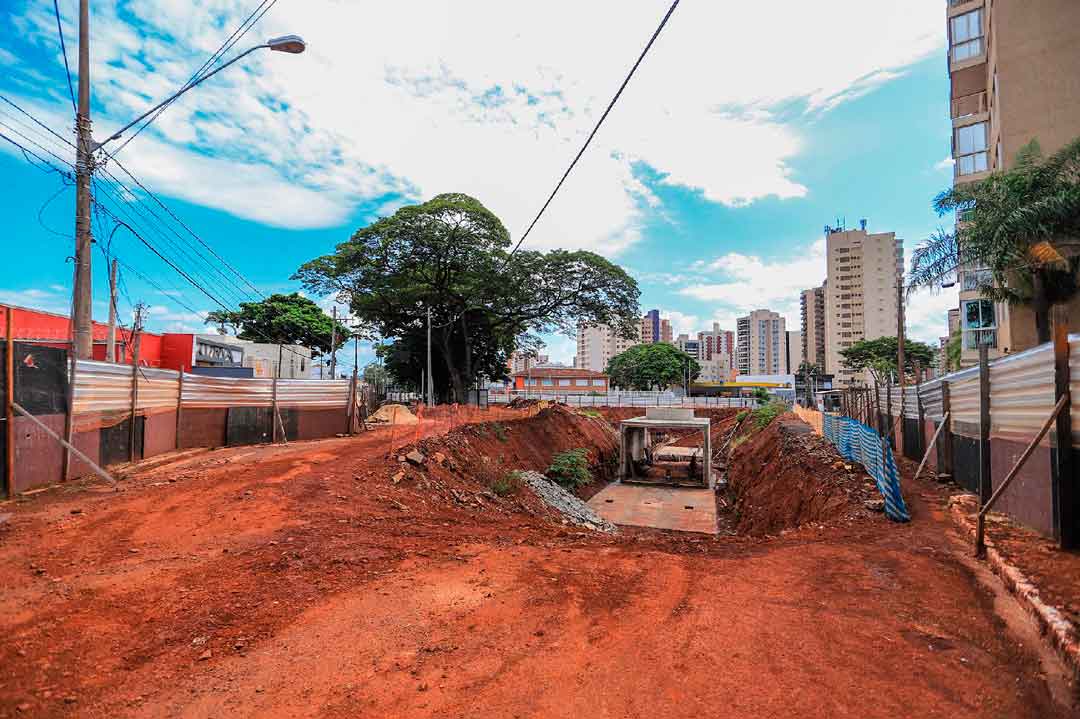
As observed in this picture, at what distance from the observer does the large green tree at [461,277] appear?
30406 mm

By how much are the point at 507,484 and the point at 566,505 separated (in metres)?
2.81

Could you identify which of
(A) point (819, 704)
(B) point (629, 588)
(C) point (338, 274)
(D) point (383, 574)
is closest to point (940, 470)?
(B) point (629, 588)

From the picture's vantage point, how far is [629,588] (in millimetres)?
4984

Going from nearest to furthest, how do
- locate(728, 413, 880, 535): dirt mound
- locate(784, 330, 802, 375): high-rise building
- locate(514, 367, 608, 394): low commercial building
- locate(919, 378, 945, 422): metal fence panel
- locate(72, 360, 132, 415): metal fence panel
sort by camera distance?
1. locate(72, 360, 132, 415): metal fence panel
2. locate(728, 413, 880, 535): dirt mound
3. locate(919, 378, 945, 422): metal fence panel
4. locate(514, 367, 608, 394): low commercial building
5. locate(784, 330, 802, 375): high-rise building

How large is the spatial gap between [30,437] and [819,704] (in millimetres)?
9703

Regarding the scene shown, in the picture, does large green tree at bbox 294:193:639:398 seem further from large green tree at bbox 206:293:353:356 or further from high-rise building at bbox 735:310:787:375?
high-rise building at bbox 735:310:787:375

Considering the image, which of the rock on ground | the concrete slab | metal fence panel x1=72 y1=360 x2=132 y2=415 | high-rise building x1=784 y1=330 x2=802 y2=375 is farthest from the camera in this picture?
high-rise building x1=784 y1=330 x2=802 y2=375

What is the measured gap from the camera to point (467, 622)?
427cm

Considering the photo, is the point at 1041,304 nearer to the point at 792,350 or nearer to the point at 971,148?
the point at 971,148

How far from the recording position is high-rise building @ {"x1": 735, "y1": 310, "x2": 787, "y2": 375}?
A: 147500 millimetres

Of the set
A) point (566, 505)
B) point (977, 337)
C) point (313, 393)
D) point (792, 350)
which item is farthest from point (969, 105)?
point (792, 350)

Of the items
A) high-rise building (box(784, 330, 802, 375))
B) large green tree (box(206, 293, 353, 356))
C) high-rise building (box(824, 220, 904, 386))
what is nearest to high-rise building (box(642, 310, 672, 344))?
high-rise building (box(784, 330, 802, 375))

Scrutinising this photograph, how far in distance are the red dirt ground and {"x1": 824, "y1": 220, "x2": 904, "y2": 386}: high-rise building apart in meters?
91.0

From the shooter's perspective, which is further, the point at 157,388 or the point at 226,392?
the point at 226,392
